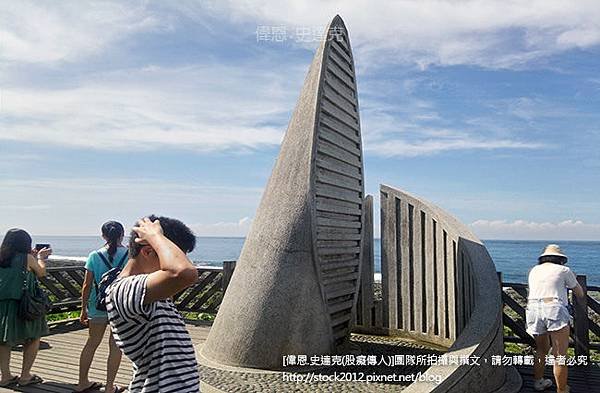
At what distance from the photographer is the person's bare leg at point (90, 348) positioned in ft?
16.5

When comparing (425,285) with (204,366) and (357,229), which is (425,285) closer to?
(357,229)

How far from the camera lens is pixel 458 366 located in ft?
14.8

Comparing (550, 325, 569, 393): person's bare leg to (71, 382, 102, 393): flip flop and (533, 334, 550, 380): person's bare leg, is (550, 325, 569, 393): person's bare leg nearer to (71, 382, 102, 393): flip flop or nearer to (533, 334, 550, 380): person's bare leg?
(533, 334, 550, 380): person's bare leg

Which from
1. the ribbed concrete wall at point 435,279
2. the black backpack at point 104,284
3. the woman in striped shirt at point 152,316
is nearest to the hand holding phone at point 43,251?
the black backpack at point 104,284

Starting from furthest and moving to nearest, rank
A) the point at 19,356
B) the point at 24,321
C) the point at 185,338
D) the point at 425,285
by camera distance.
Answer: the point at 425,285 → the point at 19,356 → the point at 24,321 → the point at 185,338

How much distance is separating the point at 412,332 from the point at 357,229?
5.93 feet

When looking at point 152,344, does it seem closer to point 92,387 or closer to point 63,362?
point 92,387

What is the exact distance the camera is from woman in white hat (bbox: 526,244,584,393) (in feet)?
17.1

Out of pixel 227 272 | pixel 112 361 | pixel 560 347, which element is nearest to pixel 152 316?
pixel 112 361

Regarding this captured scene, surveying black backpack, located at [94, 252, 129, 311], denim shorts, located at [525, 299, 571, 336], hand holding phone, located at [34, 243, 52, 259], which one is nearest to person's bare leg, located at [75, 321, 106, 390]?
Answer: hand holding phone, located at [34, 243, 52, 259]

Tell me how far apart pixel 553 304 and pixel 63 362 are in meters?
5.67

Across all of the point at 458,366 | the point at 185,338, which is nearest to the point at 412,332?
the point at 458,366

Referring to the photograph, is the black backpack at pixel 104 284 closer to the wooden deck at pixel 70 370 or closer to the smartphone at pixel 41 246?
the smartphone at pixel 41 246

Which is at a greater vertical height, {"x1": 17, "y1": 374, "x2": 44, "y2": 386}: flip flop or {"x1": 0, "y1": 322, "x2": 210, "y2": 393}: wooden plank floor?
{"x1": 17, "y1": 374, "x2": 44, "y2": 386}: flip flop
